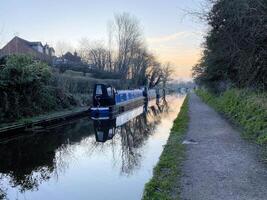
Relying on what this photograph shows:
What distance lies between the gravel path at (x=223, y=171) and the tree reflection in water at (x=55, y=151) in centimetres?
204

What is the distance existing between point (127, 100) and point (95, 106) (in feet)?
31.0

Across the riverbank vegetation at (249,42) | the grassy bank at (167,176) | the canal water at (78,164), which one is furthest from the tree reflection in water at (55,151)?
the riverbank vegetation at (249,42)

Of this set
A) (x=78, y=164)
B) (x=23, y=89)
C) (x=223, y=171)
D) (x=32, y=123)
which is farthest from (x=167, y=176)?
(x=23, y=89)

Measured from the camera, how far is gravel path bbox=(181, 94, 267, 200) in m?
6.00

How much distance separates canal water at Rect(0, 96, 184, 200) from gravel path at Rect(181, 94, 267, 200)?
124 centimetres

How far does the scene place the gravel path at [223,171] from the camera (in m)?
6.00

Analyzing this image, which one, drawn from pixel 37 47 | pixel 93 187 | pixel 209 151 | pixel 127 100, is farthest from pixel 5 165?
pixel 37 47

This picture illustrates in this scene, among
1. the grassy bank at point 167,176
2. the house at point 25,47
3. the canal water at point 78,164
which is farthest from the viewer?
the house at point 25,47

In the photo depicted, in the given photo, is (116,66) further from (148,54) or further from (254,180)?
(254,180)

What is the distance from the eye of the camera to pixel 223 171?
746 cm

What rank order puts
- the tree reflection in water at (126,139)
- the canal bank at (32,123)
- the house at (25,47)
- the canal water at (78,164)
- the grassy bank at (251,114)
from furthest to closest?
the house at (25,47), the canal bank at (32,123), the grassy bank at (251,114), the tree reflection in water at (126,139), the canal water at (78,164)

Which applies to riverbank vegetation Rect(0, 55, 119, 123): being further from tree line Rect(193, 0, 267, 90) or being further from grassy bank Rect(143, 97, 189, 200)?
tree line Rect(193, 0, 267, 90)

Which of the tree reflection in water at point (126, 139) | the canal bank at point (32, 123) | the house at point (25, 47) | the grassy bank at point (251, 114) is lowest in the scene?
the tree reflection in water at point (126, 139)

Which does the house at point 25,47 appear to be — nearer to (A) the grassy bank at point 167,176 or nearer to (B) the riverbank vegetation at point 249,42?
(B) the riverbank vegetation at point 249,42
